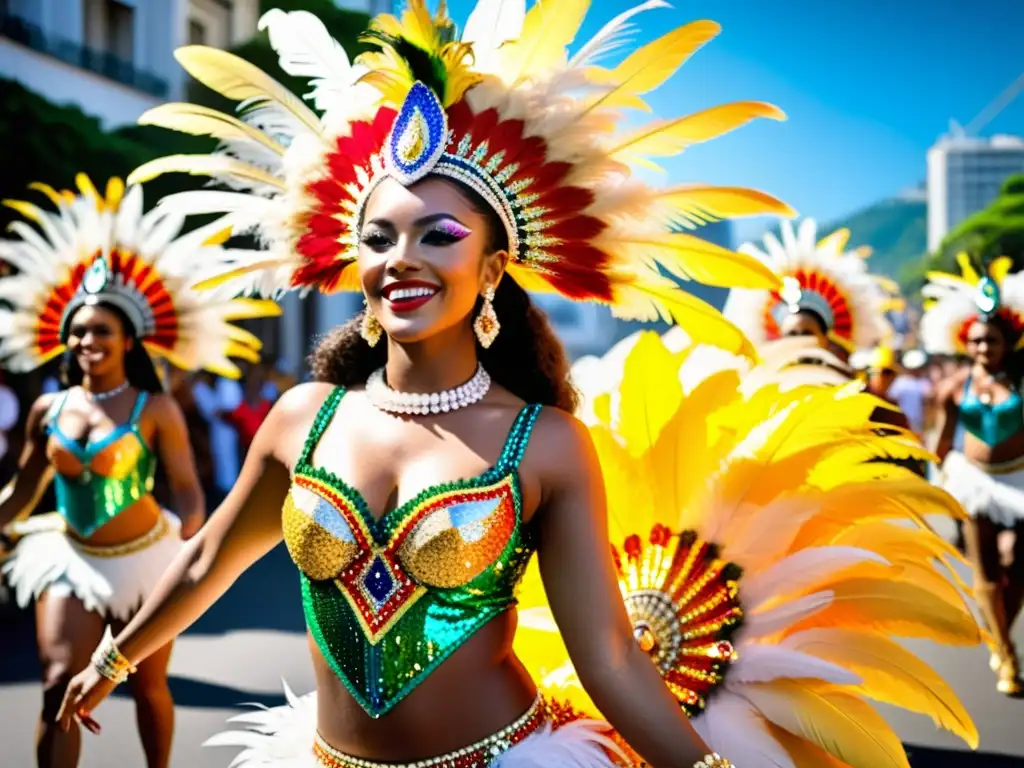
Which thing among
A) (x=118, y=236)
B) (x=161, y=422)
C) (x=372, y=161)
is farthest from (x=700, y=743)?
(x=118, y=236)

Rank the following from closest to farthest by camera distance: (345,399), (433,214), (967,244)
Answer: (433,214)
(345,399)
(967,244)

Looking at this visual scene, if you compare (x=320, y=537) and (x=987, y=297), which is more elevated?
(x=320, y=537)

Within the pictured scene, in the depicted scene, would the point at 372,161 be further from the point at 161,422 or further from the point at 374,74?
the point at 161,422

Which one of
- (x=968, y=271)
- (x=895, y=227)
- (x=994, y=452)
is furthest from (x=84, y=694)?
(x=895, y=227)

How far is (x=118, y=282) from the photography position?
15.9ft

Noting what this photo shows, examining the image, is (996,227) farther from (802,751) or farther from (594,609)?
(594,609)

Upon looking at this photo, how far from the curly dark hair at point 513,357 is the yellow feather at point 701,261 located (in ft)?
0.99

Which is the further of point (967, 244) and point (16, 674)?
point (967, 244)

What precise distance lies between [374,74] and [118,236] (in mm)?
3073

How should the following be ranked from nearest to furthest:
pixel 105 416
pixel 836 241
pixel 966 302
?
pixel 105 416 < pixel 836 241 < pixel 966 302

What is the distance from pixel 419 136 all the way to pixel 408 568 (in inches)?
33.0

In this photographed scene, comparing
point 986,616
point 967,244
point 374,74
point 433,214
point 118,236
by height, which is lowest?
point 967,244

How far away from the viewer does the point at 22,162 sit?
13.0 m

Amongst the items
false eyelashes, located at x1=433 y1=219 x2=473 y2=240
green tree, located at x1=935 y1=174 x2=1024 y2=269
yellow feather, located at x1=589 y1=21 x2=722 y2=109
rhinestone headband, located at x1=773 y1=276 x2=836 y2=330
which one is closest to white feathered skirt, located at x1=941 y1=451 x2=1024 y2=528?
rhinestone headband, located at x1=773 y1=276 x2=836 y2=330
